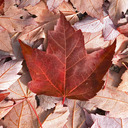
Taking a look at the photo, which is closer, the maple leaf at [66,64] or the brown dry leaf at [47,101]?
the maple leaf at [66,64]

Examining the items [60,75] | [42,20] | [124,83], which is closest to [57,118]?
[60,75]

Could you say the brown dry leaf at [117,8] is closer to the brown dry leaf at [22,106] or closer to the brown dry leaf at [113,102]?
the brown dry leaf at [113,102]

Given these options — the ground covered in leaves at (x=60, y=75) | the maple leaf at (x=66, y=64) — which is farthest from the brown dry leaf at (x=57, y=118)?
the maple leaf at (x=66, y=64)

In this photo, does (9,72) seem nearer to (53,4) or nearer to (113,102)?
(53,4)

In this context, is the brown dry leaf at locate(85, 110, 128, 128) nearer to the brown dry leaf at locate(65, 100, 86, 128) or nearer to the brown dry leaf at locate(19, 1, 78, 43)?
the brown dry leaf at locate(65, 100, 86, 128)

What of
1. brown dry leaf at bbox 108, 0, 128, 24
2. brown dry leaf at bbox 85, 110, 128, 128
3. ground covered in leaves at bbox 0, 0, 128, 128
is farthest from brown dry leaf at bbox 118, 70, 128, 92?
brown dry leaf at bbox 108, 0, 128, 24

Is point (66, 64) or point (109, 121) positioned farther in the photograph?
point (109, 121)

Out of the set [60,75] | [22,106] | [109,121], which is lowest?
[109,121]
